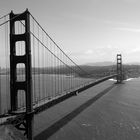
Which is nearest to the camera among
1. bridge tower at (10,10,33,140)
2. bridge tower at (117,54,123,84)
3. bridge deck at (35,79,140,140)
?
bridge tower at (10,10,33,140)

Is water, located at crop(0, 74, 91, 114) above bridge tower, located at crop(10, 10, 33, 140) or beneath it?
beneath

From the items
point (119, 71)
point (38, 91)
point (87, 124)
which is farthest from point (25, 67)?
point (119, 71)

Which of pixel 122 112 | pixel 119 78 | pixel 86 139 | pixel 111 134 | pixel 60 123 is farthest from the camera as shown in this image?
pixel 119 78

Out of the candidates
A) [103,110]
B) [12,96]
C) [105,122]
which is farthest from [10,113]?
[103,110]

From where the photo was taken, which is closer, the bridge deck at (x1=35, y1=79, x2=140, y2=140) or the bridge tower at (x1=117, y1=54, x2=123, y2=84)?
the bridge deck at (x1=35, y1=79, x2=140, y2=140)

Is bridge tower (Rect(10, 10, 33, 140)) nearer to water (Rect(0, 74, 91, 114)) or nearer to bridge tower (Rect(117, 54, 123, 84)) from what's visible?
water (Rect(0, 74, 91, 114))

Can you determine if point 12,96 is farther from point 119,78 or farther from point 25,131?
point 119,78

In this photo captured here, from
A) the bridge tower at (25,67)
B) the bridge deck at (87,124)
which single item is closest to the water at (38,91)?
the bridge deck at (87,124)

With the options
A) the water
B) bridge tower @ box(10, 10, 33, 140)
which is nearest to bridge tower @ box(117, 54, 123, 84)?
the water
